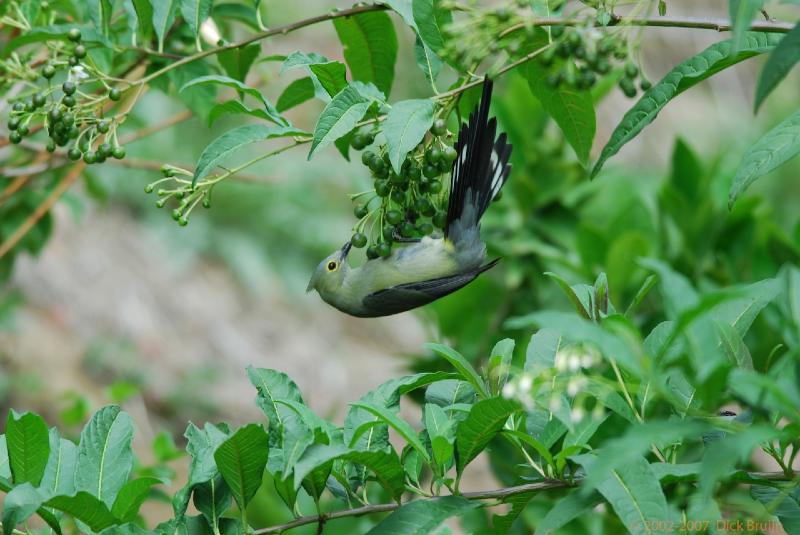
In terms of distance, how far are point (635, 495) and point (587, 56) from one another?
692 mm

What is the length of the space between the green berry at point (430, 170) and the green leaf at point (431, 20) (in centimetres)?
24

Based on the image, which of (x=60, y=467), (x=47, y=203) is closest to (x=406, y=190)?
(x=60, y=467)

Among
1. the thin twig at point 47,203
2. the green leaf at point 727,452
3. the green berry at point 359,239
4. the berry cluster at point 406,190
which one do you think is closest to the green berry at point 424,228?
the berry cluster at point 406,190

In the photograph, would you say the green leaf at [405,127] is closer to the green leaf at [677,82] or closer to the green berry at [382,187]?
the green berry at [382,187]

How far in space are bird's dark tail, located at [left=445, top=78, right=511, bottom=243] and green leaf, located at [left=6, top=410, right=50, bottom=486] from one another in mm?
1006

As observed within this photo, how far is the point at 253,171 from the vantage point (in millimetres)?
8266

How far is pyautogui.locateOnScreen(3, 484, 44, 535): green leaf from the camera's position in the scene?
1.45m

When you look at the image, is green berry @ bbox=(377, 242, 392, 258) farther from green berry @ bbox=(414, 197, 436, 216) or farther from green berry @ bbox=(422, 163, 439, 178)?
green berry @ bbox=(422, 163, 439, 178)

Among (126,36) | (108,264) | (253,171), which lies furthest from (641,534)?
(253,171)

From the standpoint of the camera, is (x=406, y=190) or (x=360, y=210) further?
(x=360, y=210)

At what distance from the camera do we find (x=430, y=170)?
1.79m

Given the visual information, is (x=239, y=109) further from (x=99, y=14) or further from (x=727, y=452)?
(x=727, y=452)

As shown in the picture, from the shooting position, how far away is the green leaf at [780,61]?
47.4 inches

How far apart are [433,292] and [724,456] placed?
4.74ft
